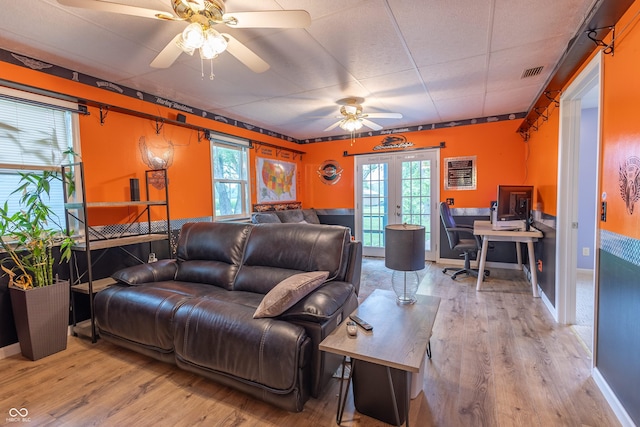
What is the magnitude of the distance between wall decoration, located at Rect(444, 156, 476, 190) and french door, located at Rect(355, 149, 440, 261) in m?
0.18

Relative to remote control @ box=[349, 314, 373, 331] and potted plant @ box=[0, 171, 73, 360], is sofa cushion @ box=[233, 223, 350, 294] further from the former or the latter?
potted plant @ box=[0, 171, 73, 360]

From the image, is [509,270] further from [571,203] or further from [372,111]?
[372,111]

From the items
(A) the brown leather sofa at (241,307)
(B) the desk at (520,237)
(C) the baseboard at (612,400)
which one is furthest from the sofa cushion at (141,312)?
(B) the desk at (520,237)

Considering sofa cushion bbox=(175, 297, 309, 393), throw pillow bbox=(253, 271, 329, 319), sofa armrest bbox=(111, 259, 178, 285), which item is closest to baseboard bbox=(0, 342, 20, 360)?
sofa armrest bbox=(111, 259, 178, 285)

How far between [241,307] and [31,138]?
7.94 feet

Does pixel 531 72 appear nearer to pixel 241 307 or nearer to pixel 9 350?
pixel 241 307

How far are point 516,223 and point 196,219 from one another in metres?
4.09

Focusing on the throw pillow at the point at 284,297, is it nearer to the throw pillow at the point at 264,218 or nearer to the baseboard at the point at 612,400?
the baseboard at the point at 612,400

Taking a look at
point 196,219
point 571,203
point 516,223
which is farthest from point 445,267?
point 196,219

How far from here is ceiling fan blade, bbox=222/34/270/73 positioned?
72.4 inches

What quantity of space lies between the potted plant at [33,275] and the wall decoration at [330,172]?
172 inches

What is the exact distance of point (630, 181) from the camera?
1.56 metres

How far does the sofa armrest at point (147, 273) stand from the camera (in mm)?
2541

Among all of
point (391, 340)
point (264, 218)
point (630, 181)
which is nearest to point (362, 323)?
point (391, 340)
